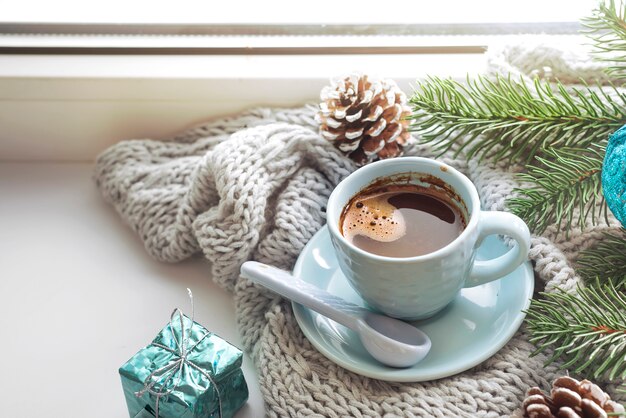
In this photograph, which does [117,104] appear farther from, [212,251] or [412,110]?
[412,110]

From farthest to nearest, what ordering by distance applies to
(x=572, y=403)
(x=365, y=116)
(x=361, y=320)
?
(x=365, y=116)
(x=361, y=320)
(x=572, y=403)

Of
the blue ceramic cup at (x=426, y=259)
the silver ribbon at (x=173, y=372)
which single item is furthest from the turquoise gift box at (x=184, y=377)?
the blue ceramic cup at (x=426, y=259)

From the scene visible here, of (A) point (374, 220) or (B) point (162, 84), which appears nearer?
(A) point (374, 220)

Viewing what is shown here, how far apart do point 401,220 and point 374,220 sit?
27 mm

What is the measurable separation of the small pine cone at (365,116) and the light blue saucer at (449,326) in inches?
5.8

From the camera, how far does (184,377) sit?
26.3 inches

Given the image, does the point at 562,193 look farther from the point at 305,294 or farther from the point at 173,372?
the point at 173,372

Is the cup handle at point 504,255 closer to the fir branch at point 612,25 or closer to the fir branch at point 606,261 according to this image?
the fir branch at point 606,261

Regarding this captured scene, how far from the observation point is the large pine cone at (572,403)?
0.58 m

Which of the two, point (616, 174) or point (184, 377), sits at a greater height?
point (616, 174)

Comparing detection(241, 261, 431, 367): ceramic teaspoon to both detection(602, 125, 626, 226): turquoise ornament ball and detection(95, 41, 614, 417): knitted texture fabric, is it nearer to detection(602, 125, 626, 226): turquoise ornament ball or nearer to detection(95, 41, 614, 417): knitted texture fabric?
detection(95, 41, 614, 417): knitted texture fabric

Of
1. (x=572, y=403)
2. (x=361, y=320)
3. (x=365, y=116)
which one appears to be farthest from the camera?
(x=365, y=116)

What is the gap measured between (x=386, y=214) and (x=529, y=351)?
19 cm

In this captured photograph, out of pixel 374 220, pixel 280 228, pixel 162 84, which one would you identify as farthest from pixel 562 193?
pixel 162 84
